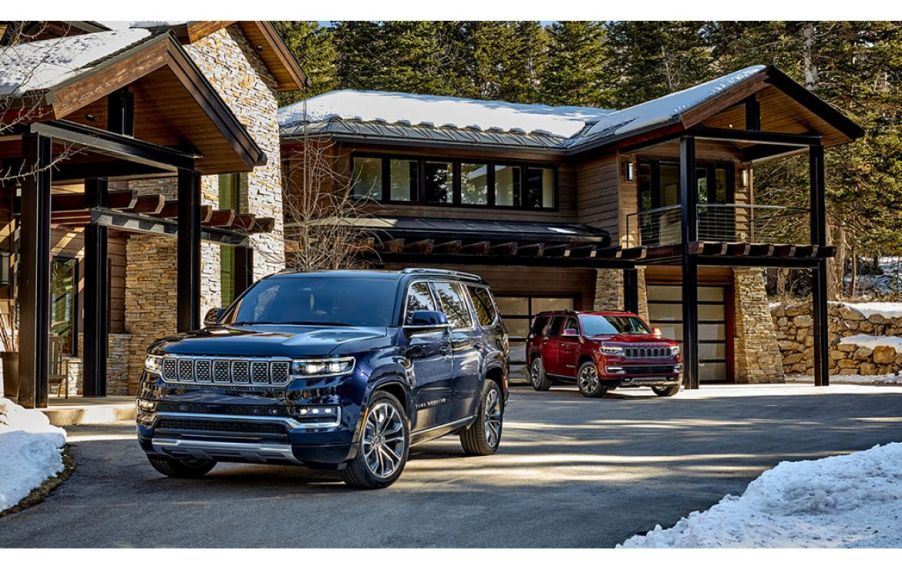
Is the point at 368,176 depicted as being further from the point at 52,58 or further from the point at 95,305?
the point at 52,58

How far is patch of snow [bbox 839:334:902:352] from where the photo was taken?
2794cm

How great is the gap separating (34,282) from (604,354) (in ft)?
37.2

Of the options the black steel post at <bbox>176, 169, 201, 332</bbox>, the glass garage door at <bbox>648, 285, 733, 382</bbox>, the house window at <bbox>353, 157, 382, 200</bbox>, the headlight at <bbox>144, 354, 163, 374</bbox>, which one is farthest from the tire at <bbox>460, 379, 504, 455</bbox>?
the glass garage door at <bbox>648, 285, 733, 382</bbox>

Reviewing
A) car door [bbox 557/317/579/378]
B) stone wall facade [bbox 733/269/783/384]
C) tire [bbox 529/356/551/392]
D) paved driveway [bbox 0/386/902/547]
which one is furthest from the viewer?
stone wall facade [bbox 733/269/783/384]

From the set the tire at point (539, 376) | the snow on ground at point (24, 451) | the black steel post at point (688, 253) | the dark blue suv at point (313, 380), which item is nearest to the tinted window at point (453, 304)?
the dark blue suv at point (313, 380)

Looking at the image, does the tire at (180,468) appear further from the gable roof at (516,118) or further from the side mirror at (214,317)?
the gable roof at (516,118)

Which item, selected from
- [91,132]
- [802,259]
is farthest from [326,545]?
[802,259]

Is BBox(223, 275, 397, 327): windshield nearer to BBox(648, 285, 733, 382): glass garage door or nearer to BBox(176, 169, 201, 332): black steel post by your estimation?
BBox(176, 169, 201, 332): black steel post

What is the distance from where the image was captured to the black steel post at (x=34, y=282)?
41.3 ft

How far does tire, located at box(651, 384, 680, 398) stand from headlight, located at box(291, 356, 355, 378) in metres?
14.2

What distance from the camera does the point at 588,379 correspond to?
21.1 metres

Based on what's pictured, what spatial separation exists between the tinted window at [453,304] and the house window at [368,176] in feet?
53.2

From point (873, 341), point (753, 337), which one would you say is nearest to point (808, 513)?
point (753, 337)
